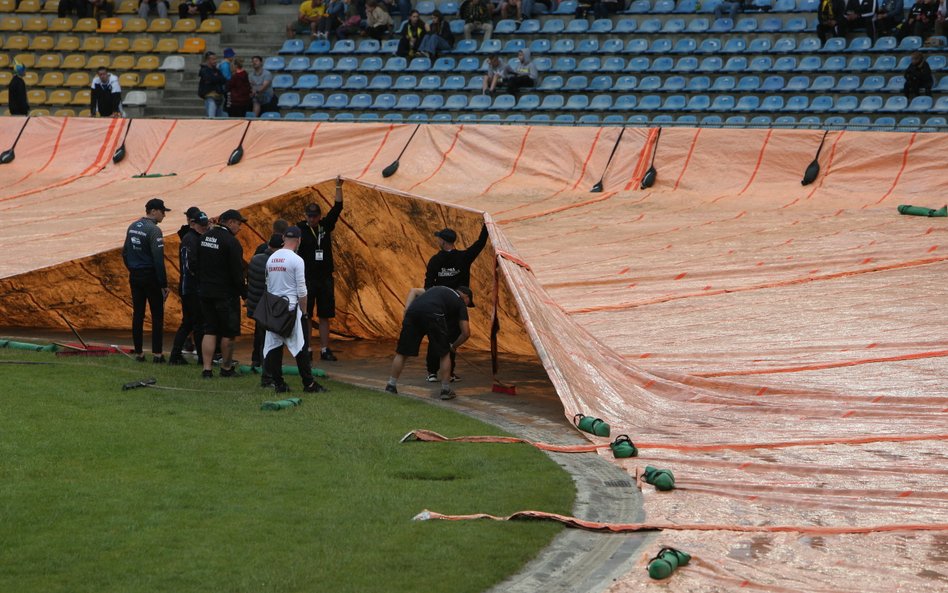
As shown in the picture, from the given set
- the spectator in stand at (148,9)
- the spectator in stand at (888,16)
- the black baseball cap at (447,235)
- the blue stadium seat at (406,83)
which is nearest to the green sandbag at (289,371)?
the black baseball cap at (447,235)

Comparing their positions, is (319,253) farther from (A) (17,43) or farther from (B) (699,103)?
(A) (17,43)

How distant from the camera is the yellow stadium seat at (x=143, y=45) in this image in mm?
30781

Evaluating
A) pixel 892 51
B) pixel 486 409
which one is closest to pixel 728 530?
pixel 486 409

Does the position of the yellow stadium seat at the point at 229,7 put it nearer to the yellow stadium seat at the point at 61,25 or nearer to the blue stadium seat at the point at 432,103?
the yellow stadium seat at the point at 61,25

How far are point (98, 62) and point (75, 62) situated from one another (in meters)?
0.66

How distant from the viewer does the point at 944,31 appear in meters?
23.4

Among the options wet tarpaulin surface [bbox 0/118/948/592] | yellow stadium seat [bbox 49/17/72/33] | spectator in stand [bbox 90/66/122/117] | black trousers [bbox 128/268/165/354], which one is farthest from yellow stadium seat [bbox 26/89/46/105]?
black trousers [bbox 128/268/165/354]

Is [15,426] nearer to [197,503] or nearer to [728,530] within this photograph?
[197,503]

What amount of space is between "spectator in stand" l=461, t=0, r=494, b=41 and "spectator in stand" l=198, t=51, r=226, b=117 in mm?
5258

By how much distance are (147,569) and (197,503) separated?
1.23 metres

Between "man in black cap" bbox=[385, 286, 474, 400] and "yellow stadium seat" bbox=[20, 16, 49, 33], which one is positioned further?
"yellow stadium seat" bbox=[20, 16, 49, 33]

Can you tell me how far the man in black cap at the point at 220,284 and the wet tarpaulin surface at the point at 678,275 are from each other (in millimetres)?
1580

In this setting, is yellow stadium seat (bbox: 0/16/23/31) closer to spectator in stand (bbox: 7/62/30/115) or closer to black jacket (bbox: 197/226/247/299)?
spectator in stand (bbox: 7/62/30/115)

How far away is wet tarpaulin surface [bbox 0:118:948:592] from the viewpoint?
846 cm
